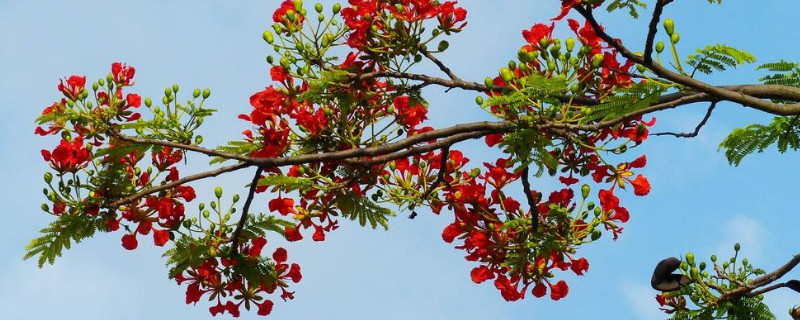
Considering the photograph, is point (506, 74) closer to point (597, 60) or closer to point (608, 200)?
point (597, 60)

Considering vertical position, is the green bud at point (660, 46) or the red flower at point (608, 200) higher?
the red flower at point (608, 200)

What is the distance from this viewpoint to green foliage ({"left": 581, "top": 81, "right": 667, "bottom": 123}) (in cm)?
512

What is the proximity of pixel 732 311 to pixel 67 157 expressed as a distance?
13.0 ft

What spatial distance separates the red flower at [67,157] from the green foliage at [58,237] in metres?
0.26

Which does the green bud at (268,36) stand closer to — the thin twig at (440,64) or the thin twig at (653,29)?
the thin twig at (440,64)

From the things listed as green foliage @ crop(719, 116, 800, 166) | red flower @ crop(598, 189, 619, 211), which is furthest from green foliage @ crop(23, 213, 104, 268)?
green foliage @ crop(719, 116, 800, 166)

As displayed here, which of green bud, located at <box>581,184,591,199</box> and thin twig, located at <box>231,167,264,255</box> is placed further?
green bud, located at <box>581,184,591,199</box>

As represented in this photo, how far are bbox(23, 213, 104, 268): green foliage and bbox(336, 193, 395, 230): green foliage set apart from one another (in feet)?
4.70

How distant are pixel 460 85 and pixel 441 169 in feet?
1.56

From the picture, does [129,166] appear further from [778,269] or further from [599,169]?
[778,269]

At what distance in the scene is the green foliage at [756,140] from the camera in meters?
6.73

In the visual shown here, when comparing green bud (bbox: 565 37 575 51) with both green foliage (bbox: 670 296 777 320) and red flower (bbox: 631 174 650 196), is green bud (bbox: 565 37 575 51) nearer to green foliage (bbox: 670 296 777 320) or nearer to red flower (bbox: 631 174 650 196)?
red flower (bbox: 631 174 650 196)

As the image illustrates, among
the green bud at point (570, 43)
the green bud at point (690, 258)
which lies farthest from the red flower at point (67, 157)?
the green bud at point (690, 258)

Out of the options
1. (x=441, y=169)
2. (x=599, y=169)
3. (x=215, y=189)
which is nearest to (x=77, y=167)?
(x=215, y=189)
